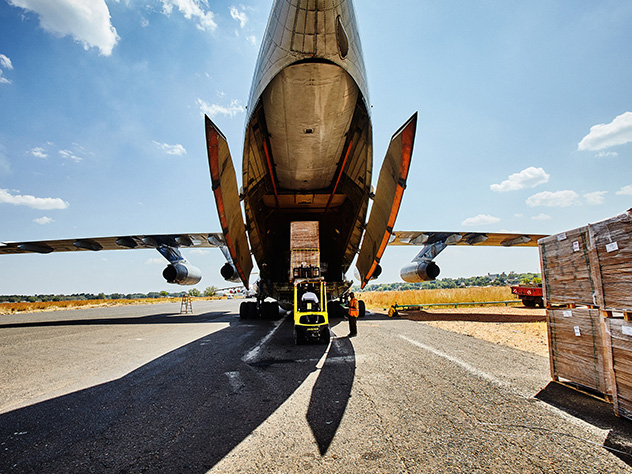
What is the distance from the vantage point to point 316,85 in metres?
5.17

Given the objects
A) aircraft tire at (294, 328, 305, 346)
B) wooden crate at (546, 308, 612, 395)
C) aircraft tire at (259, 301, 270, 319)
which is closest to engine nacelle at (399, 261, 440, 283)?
aircraft tire at (259, 301, 270, 319)

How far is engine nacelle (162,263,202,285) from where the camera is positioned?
12.1m

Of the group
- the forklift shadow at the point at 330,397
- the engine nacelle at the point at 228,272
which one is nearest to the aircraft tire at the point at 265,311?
the engine nacelle at the point at 228,272

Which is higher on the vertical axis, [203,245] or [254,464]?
[203,245]

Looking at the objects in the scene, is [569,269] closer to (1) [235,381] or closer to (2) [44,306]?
(1) [235,381]

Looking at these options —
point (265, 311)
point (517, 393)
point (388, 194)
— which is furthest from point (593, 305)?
point (265, 311)

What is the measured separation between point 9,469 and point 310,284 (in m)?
5.69

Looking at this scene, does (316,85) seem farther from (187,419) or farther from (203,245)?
(203,245)

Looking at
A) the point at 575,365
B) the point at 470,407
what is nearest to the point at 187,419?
the point at 470,407

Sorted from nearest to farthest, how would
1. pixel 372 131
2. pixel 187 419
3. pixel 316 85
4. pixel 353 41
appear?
pixel 187 419
pixel 353 41
pixel 316 85
pixel 372 131

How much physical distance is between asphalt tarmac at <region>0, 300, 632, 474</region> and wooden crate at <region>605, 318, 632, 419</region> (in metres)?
0.18

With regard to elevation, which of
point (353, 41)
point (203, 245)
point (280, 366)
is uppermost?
point (353, 41)

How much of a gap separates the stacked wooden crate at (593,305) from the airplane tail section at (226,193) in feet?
19.5

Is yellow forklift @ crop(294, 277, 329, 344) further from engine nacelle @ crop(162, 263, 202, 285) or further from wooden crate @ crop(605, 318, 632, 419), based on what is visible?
engine nacelle @ crop(162, 263, 202, 285)
